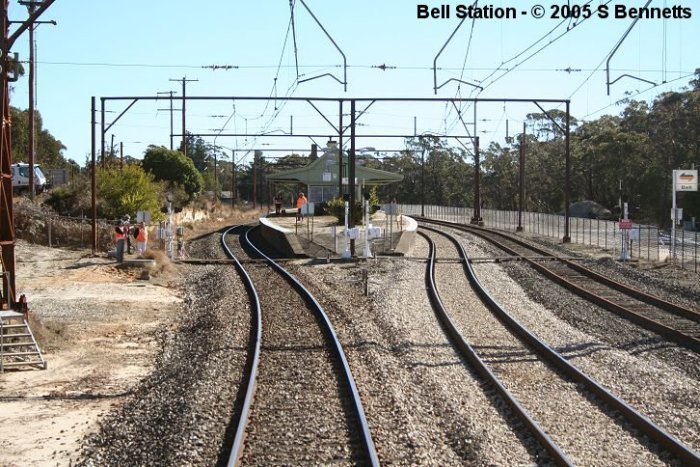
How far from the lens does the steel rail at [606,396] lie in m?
8.55

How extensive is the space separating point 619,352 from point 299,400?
626cm

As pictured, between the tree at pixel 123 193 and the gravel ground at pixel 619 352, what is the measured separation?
798 inches

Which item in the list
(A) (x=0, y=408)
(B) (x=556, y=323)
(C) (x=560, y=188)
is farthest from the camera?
(C) (x=560, y=188)

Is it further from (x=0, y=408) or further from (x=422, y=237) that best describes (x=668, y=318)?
(x=422, y=237)

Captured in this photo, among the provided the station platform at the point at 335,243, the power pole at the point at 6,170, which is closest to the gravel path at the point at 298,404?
the power pole at the point at 6,170

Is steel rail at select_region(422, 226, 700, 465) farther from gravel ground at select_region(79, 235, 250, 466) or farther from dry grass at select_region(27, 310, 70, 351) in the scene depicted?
dry grass at select_region(27, 310, 70, 351)

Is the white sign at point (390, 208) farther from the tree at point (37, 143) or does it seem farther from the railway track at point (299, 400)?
the tree at point (37, 143)

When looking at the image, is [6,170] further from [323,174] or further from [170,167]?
[323,174]

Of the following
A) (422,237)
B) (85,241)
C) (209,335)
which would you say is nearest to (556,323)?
(209,335)

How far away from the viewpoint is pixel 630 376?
12.4 m

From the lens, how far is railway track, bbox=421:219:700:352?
53.3ft

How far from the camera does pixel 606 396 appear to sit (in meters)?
10.8

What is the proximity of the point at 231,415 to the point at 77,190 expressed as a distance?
32.4 metres

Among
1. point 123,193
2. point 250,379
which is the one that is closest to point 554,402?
point 250,379
